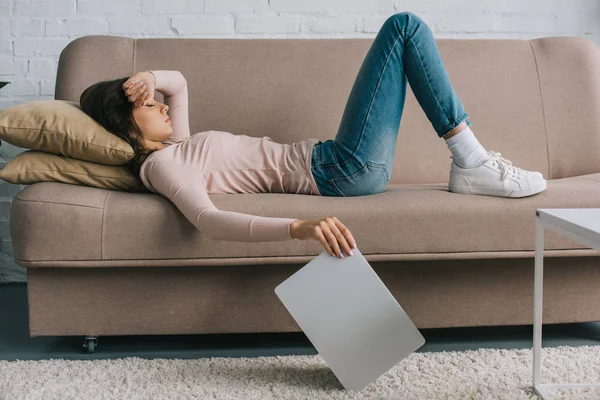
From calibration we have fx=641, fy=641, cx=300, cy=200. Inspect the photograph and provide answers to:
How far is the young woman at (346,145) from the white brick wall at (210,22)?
807mm

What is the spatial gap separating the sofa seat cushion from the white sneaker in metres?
0.03

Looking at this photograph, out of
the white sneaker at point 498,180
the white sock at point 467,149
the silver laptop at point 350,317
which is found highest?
the white sock at point 467,149

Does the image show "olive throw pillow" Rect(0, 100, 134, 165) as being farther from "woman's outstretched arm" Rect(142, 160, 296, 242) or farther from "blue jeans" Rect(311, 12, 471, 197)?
"blue jeans" Rect(311, 12, 471, 197)

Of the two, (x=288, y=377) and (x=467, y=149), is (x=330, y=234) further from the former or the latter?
(x=467, y=149)

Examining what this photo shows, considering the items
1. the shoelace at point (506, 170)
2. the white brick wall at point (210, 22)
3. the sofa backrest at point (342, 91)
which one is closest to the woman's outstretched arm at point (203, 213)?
Result: the sofa backrest at point (342, 91)

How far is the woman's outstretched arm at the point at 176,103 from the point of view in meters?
1.93

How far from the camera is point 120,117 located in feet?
5.68

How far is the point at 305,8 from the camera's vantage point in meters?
2.62

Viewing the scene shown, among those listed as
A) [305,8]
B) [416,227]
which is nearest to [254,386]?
[416,227]

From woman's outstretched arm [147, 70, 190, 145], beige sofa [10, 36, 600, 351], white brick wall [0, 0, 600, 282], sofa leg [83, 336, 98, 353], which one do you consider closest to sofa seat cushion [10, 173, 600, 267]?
beige sofa [10, 36, 600, 351]

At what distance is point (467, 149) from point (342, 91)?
0.66m

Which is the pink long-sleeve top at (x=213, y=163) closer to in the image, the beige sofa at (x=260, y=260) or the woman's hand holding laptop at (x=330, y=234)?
the beige sofa at (x=260, y=260)

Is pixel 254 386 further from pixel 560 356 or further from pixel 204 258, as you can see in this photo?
pixel 560 356

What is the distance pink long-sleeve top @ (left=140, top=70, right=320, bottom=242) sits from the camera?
5.42ft
